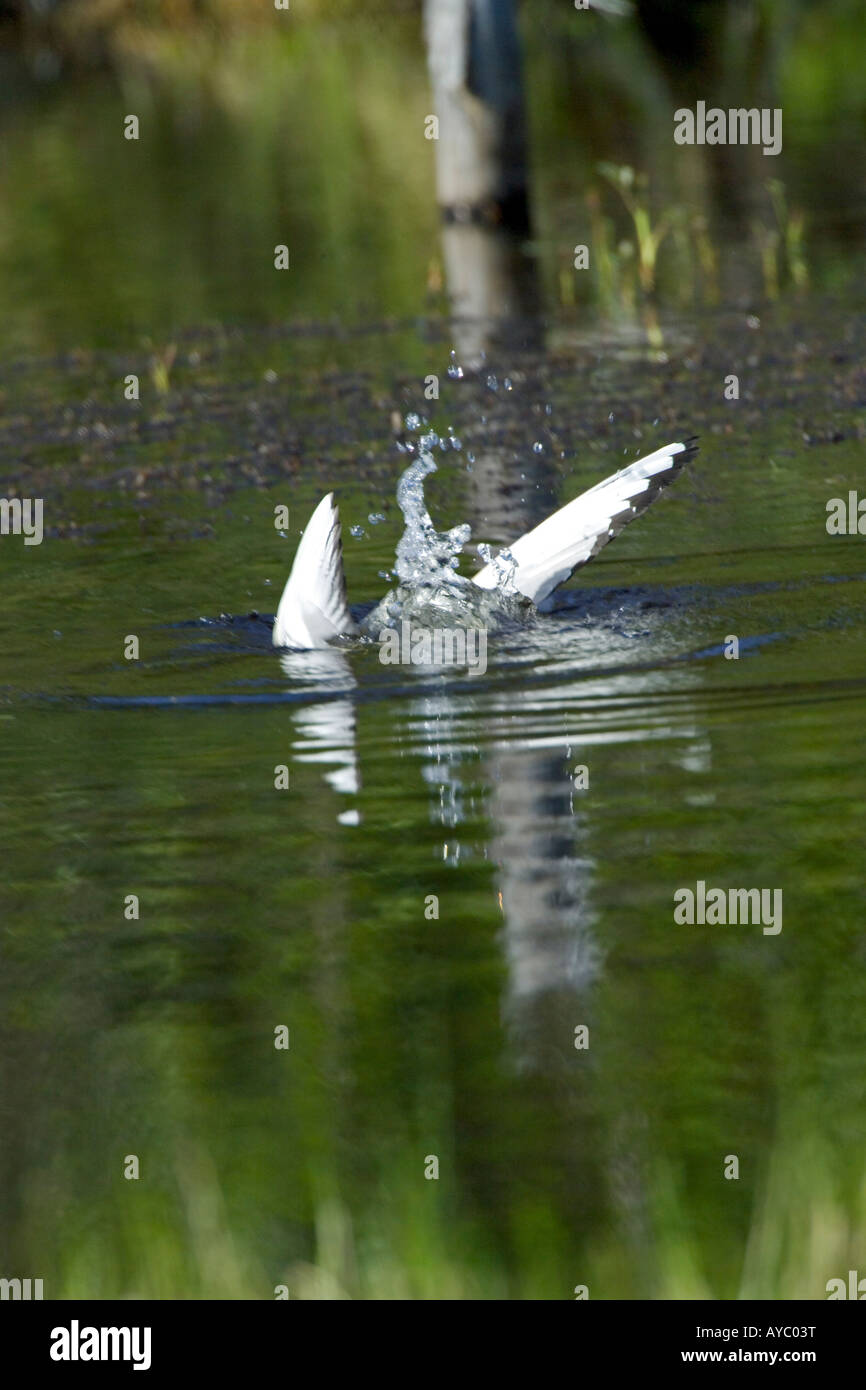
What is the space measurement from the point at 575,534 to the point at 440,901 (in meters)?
2.53

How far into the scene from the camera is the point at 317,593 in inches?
299

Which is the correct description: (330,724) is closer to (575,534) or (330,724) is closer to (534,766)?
(534,766)

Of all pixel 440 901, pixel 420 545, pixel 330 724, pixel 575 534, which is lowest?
pixel 440 901

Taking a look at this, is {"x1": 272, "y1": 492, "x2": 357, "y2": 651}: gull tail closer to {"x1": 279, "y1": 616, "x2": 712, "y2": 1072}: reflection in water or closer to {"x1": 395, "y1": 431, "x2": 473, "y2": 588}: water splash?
{"x1": 279, "y1": 616, "x2": 712, "y2": 1072}: reflection in water

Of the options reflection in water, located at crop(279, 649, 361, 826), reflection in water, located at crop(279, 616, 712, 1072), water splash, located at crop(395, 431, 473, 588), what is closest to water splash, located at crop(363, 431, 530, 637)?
water splash, located at crop(395, 431, 473, 588)

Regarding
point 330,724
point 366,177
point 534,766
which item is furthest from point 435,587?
point 366,177

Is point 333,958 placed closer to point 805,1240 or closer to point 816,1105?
point 816,1105

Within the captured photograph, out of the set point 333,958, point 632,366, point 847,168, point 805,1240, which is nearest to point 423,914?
point 333,958

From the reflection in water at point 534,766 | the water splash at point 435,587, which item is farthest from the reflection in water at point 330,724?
the water splash at point 435,587

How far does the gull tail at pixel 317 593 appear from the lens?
7551mm

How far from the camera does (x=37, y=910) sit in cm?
548

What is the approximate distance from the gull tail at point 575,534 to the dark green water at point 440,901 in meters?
0.23

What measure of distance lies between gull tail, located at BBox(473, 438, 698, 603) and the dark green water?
0.74 ft

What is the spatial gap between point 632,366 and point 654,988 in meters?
8.50
